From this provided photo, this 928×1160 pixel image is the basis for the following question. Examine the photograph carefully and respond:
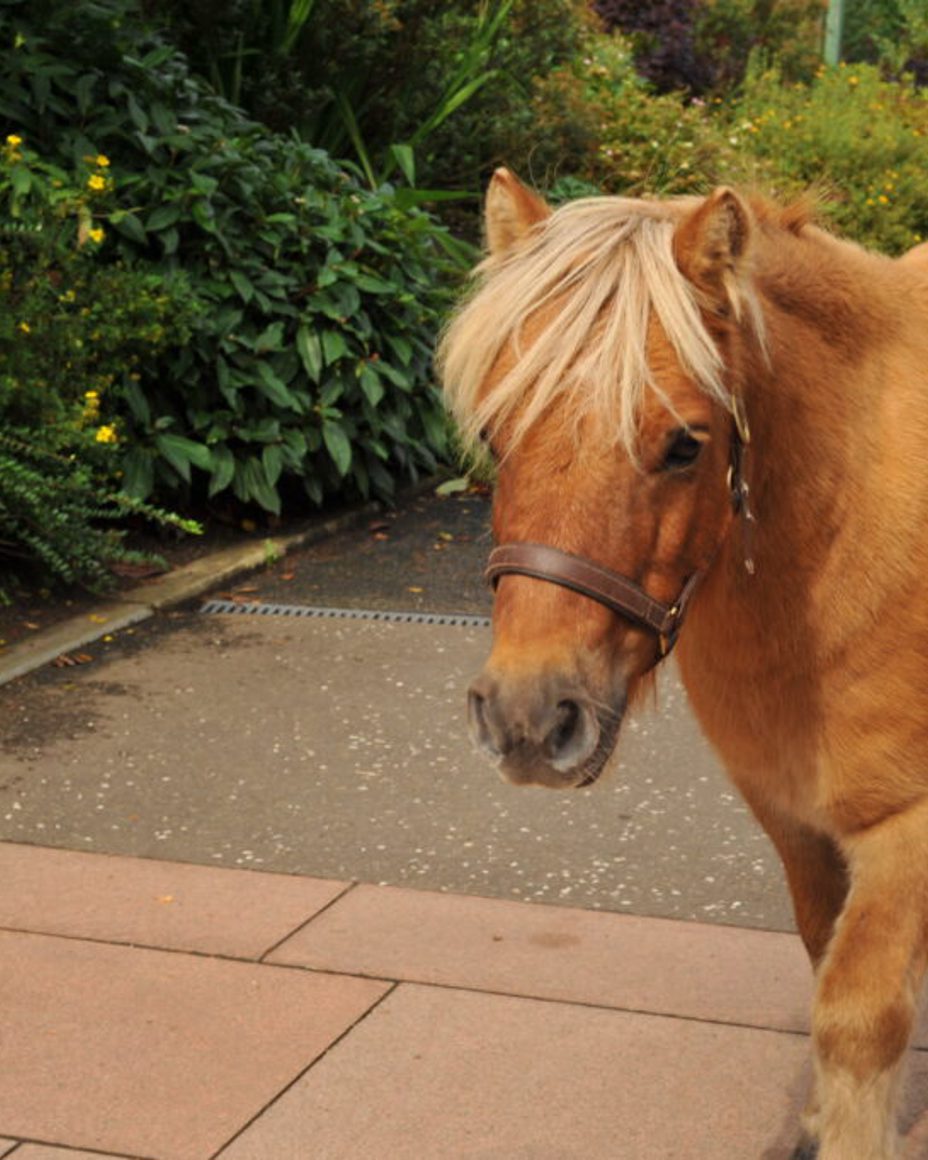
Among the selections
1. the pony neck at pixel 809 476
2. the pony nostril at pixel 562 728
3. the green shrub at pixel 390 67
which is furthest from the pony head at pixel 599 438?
the green shrub at pixel 390 67

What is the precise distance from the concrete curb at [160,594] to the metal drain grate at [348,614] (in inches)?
7.9

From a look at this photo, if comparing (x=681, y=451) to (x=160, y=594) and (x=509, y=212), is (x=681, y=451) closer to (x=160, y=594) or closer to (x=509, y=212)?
(x=509, y=212)

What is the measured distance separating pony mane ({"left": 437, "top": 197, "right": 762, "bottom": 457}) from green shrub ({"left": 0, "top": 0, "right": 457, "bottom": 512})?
5.27 meters

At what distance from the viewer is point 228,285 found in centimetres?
879

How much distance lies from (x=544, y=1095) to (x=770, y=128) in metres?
12.6

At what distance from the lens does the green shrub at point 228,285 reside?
8.60 meters

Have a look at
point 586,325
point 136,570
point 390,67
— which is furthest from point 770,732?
point 390,67

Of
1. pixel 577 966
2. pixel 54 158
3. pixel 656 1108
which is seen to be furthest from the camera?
pixel 54 158

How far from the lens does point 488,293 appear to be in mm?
3137

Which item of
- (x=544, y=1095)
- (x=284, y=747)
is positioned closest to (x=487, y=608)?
(x=284, y=747)

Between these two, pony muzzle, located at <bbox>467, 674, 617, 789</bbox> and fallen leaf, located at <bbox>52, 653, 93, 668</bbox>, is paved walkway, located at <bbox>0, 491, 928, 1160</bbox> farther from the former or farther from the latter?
pony muzzle, located at <bbox>467, 674, 617, 789</bbox>

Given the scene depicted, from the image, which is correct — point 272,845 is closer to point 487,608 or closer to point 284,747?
point 284,747

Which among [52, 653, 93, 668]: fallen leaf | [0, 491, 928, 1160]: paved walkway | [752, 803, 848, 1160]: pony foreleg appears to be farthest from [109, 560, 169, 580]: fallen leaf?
[752, 803, 848, 1160]: pony foreleg

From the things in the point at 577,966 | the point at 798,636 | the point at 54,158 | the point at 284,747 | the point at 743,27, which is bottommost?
the point at 743,27
